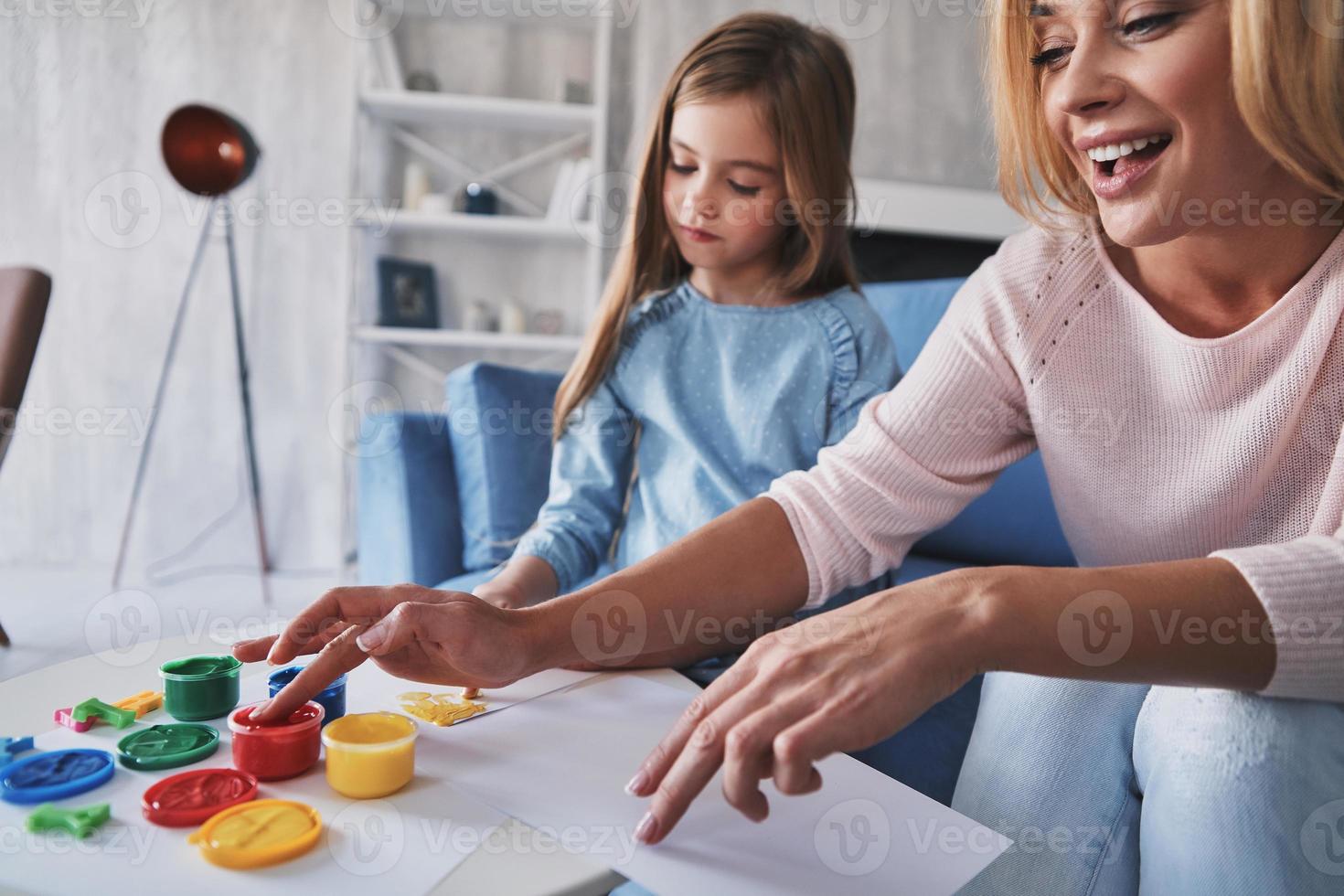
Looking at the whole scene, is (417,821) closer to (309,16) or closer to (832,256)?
(832,256)

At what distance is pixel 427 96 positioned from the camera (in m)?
2.60

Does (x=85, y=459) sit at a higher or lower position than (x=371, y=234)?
lower

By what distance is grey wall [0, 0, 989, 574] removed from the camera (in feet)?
8.86

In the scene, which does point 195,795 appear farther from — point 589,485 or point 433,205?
point 433,205

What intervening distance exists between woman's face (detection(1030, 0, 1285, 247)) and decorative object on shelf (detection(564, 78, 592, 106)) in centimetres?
216

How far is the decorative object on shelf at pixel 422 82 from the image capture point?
8.80 feet

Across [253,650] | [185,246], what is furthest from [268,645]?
[185,246]

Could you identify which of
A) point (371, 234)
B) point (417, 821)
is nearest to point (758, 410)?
point (417, 821)

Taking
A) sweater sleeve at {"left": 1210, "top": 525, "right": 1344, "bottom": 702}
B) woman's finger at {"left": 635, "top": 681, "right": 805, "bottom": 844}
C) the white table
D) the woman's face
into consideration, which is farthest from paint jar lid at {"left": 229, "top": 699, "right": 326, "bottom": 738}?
the woman's face

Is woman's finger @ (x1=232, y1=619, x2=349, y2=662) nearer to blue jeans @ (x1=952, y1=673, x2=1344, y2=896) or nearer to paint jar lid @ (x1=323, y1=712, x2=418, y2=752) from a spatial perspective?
paint jar lid @ (x1=323, y1=712, x2=418, y2=752)

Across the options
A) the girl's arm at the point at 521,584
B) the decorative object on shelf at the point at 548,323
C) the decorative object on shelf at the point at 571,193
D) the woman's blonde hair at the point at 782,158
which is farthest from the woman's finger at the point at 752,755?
the decorative object on shelf at the point at 548,323

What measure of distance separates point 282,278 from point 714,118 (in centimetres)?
203

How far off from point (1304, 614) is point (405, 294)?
8.52 ft

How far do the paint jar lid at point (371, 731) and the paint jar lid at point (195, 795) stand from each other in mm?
50
